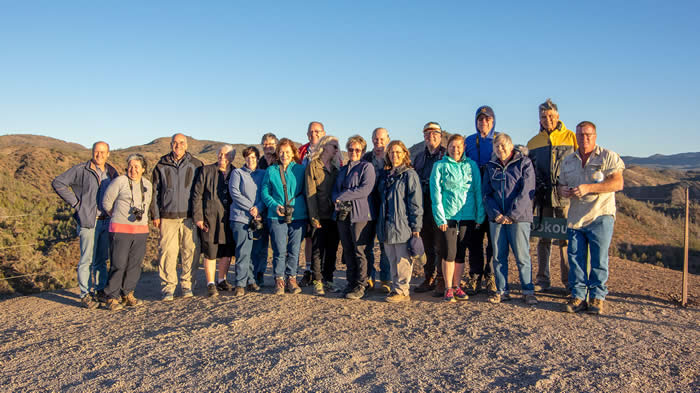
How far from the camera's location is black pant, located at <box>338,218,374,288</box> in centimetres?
611

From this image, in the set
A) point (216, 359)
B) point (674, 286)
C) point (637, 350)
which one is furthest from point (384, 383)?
point (674, 286)

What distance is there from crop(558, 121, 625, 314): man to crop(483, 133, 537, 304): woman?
1.49 feet

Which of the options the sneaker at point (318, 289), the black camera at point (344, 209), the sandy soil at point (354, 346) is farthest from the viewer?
the sneaker at point (318, 289)

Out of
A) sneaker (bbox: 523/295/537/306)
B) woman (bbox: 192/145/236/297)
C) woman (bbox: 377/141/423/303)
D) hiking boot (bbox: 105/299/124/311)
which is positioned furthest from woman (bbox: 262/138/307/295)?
sneaker (bbox: 523/295/537/306)

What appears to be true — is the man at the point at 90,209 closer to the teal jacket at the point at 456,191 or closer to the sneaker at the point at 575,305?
the teal jacket at the point at 456,191

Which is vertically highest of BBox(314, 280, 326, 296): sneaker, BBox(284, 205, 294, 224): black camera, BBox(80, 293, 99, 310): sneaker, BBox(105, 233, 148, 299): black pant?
BBox(284, 205, 294, 224): black camera

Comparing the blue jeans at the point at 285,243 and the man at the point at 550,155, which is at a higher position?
the man at the point at 550,155

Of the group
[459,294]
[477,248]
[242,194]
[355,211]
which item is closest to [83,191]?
[242,194]

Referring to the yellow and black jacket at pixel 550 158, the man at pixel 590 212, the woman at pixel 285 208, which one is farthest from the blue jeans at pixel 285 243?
the man at pixel 590 212

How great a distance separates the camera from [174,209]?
6410 mm

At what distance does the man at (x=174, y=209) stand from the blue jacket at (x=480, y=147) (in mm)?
3496

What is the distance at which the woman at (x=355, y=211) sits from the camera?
6.00m

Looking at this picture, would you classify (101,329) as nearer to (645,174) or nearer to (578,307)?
(578,307)

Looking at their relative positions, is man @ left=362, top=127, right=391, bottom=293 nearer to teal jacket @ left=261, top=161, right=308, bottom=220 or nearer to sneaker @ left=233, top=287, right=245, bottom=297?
teal jacket @ left=261, top=161, right=308, bottom=220
